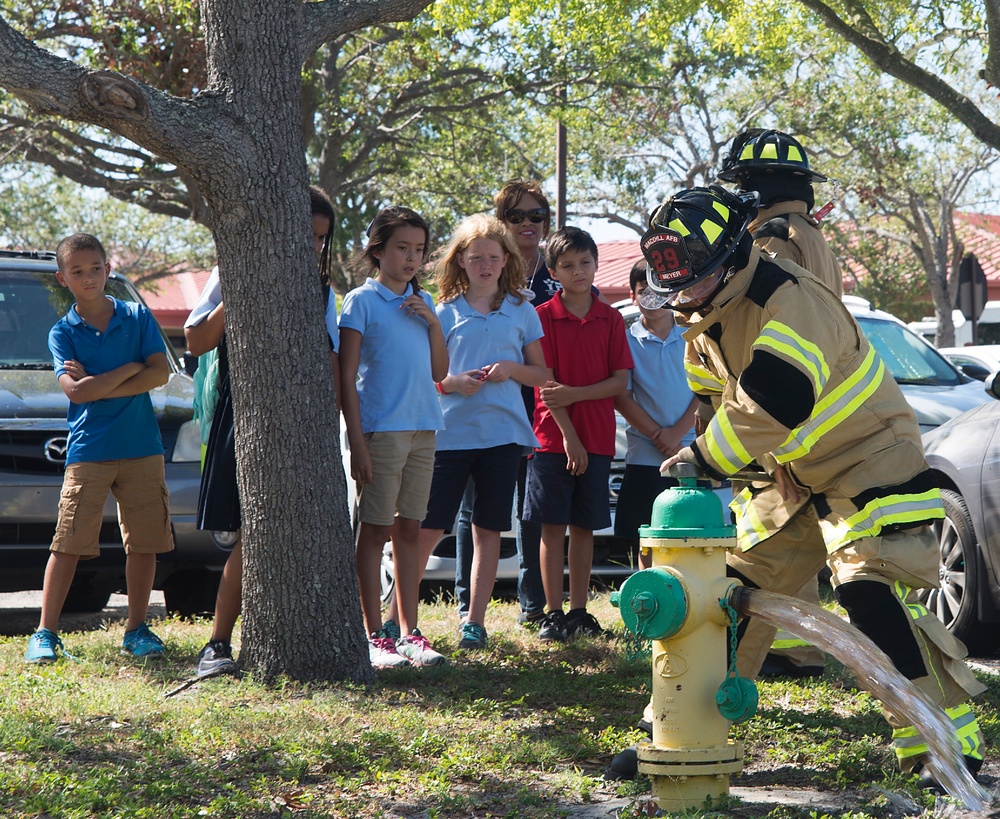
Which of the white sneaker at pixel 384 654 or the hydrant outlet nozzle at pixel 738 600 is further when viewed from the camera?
the white sneaker at pixel 384 654

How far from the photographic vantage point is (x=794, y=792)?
3721mm

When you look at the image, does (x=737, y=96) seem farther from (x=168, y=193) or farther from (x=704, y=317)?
(x=704, y=317)

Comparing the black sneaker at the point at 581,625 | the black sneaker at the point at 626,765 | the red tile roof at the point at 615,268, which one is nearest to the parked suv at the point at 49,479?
the black sneaker at the point at 581,625

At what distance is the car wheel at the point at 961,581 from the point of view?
573 cm

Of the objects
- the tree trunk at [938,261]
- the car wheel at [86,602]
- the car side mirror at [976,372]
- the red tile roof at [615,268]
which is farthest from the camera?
the red tile roof at [615,268]

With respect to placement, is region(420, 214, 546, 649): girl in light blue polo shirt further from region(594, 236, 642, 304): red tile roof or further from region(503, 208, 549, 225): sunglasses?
region(594, 236, 642, 304): red tile roof

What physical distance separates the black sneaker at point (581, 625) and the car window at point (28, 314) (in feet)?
10.7

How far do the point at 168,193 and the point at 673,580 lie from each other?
16.7m

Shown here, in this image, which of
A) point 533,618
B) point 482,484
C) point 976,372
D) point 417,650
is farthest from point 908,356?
point 417,650

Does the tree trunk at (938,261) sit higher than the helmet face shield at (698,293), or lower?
higher

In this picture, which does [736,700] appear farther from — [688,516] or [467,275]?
[467,275]

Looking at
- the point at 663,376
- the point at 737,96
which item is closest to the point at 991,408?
the point at 663,376

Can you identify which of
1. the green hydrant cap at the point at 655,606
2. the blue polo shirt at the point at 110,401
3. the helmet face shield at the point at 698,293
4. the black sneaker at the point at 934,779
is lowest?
the black sneaker at the point at 934,779

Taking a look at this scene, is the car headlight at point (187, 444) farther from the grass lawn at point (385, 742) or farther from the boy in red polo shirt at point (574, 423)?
the boy in red polo shirt at point (574, 423)
